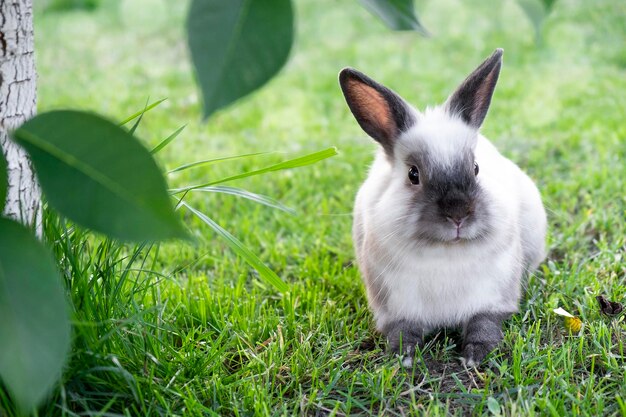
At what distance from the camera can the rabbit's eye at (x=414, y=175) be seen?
8.76ft

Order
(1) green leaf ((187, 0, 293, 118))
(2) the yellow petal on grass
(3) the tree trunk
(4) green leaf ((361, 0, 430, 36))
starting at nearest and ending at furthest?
(1) green leaf ((187, 0, 293, 118)), (4) green leaf ((361, 0, 430, 36)), (3) the tree trunk, (2) the yellow petal on grass

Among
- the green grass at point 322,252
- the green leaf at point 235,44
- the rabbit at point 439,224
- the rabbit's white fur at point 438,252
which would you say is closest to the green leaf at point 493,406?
the green grass at point 322,252

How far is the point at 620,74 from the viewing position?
580 cm

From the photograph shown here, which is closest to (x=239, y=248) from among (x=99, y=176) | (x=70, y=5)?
(x=99, y=176)

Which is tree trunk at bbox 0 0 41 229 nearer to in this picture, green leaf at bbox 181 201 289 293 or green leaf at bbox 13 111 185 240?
green leaf at bbox 181 201 289 293

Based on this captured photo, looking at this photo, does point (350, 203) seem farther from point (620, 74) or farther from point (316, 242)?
point (620, 74)

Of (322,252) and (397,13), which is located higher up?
(397,13)

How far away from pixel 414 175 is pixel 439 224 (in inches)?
10.7

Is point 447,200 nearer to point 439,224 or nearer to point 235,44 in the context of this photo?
point 439,224

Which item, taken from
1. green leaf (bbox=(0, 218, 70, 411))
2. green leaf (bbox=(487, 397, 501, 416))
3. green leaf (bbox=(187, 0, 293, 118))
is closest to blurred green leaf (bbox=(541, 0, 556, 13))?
green leaf (bbox=(187, 0, 293, 118))

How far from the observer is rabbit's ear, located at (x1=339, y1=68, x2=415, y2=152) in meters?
2.64

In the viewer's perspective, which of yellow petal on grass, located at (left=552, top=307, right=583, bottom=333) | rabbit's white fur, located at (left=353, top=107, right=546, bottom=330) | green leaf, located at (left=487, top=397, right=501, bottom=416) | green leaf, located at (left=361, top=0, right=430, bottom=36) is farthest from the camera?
yellow petal on grass, located at (left=552, top=307, right=583, bottom=333)

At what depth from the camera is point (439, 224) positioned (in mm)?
2471

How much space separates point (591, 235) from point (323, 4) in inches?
203
